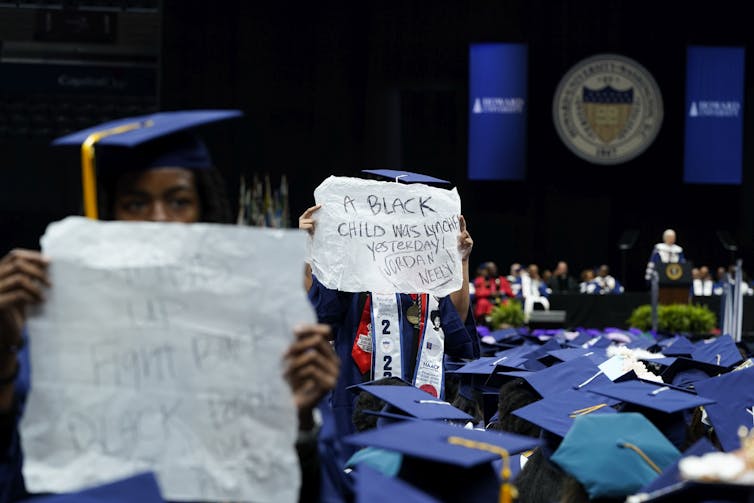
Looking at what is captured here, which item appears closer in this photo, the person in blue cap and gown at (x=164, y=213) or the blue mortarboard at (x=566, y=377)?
the person in blue cap and gown at (x=164, y=213)

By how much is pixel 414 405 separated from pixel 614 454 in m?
0.65

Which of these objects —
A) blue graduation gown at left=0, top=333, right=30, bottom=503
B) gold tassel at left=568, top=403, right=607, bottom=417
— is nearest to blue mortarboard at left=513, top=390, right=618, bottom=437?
gold tassel at left=568, top=403, right=607, bottom=417

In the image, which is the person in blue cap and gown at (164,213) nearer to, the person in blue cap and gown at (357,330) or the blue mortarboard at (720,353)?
the person in blue cap and gown at (357,330)

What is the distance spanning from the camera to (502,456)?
206cm

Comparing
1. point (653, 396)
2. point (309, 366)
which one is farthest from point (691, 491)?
point (653, 396)

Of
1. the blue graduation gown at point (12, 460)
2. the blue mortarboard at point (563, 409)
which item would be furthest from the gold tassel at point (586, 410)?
the blue graduation gown at point (12, 460)

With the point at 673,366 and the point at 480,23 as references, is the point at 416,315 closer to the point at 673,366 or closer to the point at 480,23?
the point at 673,366

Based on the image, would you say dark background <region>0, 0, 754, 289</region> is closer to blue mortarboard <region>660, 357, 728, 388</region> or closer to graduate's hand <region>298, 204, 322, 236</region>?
blue mortarboard <region>660, 357, 728, 388</region>

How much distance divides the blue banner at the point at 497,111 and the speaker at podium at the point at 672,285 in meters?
5.84

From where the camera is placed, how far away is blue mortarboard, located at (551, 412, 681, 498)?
2645 mm

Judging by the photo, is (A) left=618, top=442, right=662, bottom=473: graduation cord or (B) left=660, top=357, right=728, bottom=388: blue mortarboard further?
(B) left=660, top=357, right=728, bottom=388: blue mortarboard

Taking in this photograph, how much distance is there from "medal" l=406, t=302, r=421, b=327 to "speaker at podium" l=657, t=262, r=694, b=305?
13004 mm

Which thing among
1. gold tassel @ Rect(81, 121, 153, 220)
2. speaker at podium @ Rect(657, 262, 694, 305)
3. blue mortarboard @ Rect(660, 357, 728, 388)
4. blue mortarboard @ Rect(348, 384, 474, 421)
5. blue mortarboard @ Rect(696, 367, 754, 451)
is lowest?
speaker at podium @ Rect(657, 262, 694, 305)

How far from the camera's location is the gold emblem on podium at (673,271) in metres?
17.5
